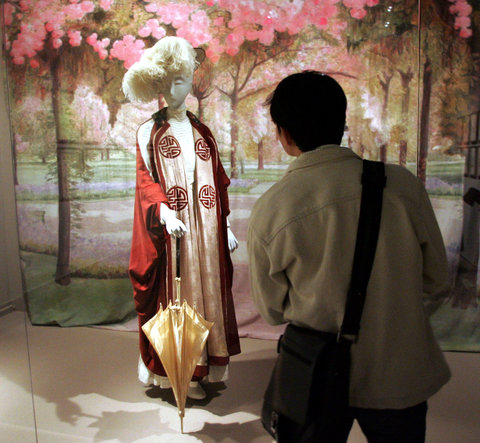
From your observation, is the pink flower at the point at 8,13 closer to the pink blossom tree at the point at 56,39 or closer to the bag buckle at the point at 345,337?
the pink blossom tree at the point at 56,39

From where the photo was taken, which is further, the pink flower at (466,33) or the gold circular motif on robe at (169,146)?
the pink flower at (466,33)

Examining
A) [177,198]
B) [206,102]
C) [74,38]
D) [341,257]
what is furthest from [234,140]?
[341,257]

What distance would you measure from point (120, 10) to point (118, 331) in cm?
129

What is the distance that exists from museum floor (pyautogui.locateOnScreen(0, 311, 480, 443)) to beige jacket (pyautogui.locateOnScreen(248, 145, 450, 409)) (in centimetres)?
87

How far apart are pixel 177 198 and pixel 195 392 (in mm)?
802

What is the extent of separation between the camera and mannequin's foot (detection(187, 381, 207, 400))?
200 centimetres

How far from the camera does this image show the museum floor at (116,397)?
1.89 m

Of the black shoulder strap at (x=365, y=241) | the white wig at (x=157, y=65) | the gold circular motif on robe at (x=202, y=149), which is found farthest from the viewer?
the gold circular motif on robe at (x=202, y=149)

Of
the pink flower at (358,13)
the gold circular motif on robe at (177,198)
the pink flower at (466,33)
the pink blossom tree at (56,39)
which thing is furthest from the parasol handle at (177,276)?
the pink flower at (466,33)

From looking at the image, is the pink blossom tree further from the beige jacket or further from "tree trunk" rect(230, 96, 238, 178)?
the beige jacket

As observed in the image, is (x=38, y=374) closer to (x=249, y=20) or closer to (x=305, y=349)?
(x=305, y=349)

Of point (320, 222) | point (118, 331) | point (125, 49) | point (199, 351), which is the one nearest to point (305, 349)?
point (320, 222)

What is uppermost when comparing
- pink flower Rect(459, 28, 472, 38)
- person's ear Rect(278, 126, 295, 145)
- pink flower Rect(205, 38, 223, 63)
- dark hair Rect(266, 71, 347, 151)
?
pink flower Rect(459, 28, 472, 38)

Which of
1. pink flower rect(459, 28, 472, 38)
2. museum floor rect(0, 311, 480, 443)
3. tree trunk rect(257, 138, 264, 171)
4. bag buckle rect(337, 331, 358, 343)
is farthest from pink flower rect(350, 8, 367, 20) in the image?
bag buckle rect(337, 331, 358, 343)
